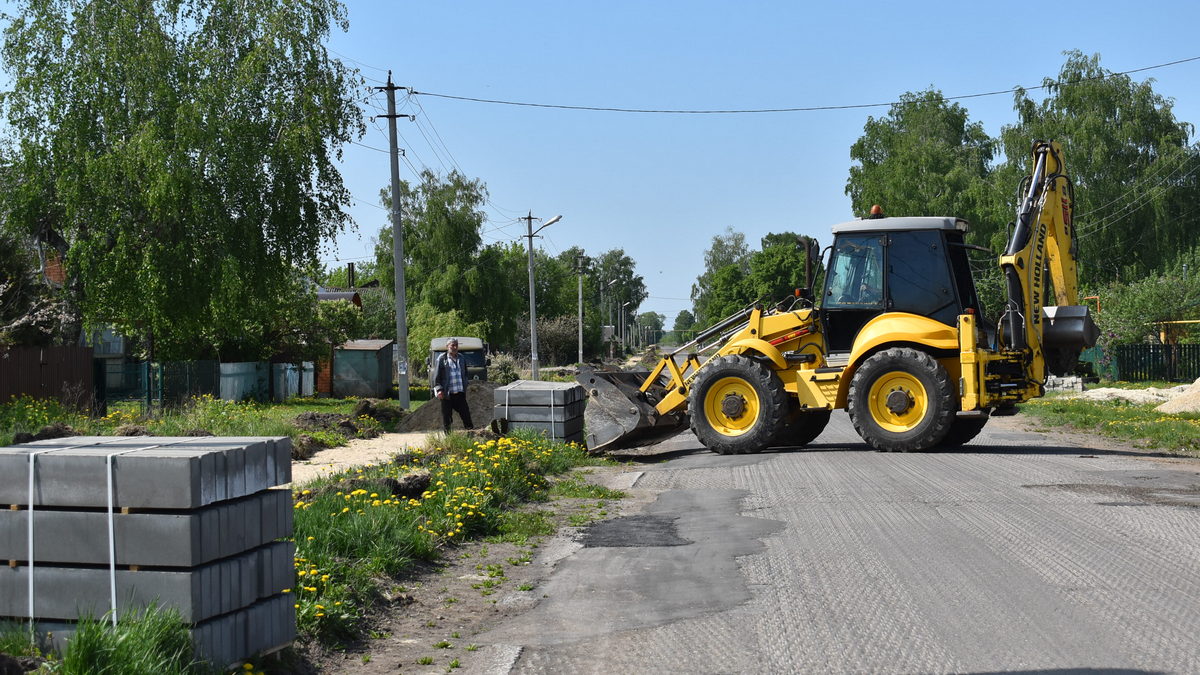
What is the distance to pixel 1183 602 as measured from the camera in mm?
6457

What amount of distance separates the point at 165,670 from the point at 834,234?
13713 mm

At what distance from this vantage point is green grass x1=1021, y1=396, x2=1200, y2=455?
17.1 m

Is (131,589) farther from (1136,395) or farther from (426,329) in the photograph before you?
(426,329)

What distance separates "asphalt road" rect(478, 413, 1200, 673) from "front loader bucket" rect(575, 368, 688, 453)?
4.14m

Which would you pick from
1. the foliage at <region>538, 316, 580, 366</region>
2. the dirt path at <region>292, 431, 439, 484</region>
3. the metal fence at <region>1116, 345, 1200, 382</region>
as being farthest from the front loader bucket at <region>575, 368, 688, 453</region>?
the foliage at <region>538, 316, 580, 366</region>

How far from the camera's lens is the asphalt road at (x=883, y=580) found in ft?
18.5

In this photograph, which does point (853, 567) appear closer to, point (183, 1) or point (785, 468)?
point (785, 468)

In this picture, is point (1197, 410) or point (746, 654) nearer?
point (746, 654)

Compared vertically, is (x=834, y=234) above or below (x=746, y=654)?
above

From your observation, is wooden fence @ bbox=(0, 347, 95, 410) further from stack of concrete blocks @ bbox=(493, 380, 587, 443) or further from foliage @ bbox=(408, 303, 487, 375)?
foliage @ bbox=(408, 303, 487, 375)

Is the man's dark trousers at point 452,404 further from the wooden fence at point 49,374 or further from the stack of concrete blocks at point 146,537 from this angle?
the stack of concrete blocks at point 146,537

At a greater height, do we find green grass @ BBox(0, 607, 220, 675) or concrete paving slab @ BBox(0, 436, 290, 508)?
concrete paving slab @ BBox(0, 436, 290, 508)

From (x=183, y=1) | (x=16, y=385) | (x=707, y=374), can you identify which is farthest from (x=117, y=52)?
(x=707, y=374)

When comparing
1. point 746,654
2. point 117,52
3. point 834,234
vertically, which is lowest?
point 746,654
